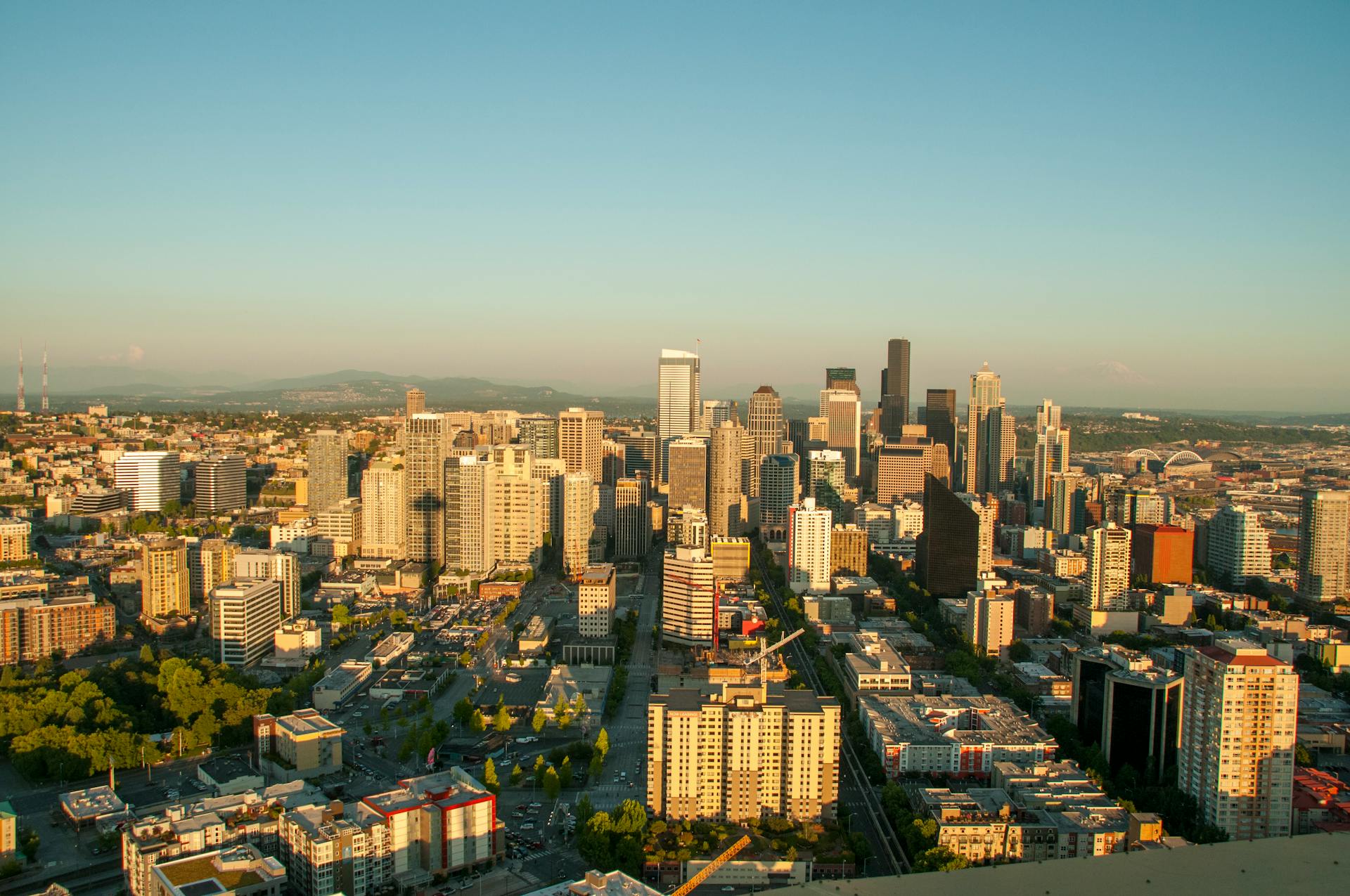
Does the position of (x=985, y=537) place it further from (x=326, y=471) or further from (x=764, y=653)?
(x=326, y=471)

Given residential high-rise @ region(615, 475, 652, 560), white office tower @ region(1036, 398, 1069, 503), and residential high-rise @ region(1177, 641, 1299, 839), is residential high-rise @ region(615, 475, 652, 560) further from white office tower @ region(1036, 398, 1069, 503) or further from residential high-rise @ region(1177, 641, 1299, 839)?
residential high-rise @ region(1177, 641, 1299, 839)

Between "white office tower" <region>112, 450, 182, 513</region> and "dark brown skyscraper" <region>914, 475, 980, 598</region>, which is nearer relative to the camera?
"dark brown skyscraper" <region>914, 475, 980, 598</region>

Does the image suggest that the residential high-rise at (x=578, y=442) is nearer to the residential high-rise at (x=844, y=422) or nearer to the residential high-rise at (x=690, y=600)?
the residential high-rise at (x=844, y=422)

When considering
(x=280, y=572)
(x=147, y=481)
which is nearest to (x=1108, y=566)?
(x=280, y=572)

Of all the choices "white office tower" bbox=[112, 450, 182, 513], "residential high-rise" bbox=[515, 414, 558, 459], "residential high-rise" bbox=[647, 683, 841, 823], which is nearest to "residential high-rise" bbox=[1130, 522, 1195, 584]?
"residential high-rise" bbox=[647, 683, 841, 823]

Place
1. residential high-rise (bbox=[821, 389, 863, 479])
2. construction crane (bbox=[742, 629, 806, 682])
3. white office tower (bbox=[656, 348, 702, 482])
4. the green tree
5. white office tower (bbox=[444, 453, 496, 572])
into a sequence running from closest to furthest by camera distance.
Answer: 1. the green tree
2. construction crane (bbox=[742, 629, 806, 682])
3. white office tower (bbox=[444, 453, 496, 572])
4. residential high-rise (bbox=[821, 389, 863, 479])
5. white office tower (bbox=[656, 348, 702, 482])

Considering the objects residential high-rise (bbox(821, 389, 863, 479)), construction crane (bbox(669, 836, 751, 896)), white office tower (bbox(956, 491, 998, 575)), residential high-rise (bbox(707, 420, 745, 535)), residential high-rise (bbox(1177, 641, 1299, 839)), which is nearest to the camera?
construction crane (bbox(669, 836, 751, 896))

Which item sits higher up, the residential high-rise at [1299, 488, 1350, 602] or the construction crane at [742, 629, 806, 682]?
the residential high-rise at [1299, 488, 1350, 602]
